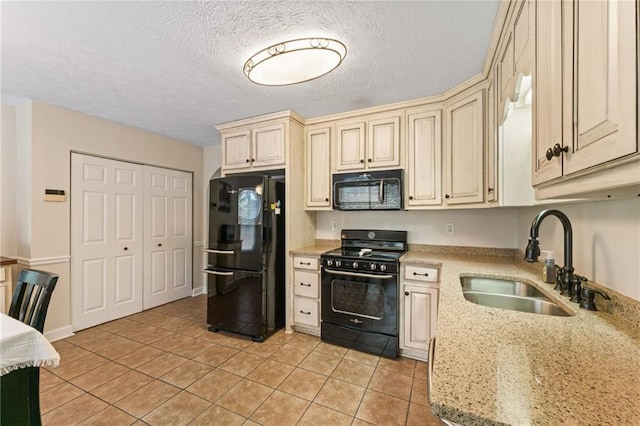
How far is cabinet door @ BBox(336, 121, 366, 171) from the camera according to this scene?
2.85 m

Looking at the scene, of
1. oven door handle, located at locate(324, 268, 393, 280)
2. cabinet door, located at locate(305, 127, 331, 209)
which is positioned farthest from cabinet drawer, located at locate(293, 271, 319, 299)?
cabinet door, located at locate(305, 127, 331, 209)

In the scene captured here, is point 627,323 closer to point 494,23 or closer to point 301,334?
point 494,23

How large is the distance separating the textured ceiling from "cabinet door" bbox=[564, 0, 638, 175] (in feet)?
3.20

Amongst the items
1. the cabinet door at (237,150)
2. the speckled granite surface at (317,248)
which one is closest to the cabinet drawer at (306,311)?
the speckled granite surface at (317,248)

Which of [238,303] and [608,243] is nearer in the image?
[608,243]

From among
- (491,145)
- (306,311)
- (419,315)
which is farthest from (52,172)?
(491,145)

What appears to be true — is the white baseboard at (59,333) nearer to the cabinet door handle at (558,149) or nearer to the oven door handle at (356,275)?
the oven door handle at (356,275)

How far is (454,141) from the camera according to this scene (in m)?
2.39

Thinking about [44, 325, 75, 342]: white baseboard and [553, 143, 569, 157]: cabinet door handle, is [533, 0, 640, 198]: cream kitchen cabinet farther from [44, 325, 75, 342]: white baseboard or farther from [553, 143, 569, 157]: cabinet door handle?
[44, 325, 75, 342]: white baseboard

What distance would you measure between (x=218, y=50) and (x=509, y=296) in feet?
7.66

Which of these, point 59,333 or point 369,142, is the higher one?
point 369,142

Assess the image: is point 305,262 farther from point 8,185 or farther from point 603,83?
point 8,185

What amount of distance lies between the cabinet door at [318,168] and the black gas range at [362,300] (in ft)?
2.08

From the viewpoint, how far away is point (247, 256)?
9.16 feet
